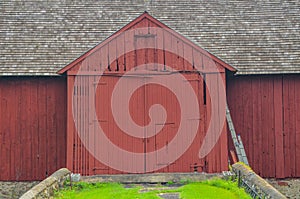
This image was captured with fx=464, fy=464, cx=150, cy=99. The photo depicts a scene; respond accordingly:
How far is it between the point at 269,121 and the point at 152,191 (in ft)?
20.9

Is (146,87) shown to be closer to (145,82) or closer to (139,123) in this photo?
(145,82)

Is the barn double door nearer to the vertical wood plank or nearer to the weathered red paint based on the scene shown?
the weathered red paint

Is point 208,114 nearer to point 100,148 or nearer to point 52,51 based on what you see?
point 100,148

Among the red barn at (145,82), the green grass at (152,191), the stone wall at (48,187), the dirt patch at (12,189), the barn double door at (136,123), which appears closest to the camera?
the stone wall at (48,187)

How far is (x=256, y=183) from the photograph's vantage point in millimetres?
10383

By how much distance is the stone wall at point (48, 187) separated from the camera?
969 cm

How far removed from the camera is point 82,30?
692 inches

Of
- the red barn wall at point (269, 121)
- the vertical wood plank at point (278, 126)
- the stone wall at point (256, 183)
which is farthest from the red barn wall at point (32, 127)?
the vertical wood plank at point (278, 126)

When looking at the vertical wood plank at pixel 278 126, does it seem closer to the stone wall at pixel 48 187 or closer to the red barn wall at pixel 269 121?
the red barn wall at pixel 269 121

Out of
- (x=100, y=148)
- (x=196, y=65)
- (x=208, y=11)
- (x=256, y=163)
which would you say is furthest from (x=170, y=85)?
(x=208, y=11)

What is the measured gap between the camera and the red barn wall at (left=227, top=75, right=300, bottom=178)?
Result: 634 inches

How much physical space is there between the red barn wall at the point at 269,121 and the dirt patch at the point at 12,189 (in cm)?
724

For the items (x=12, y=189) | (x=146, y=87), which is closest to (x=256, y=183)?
(x=146, y=87)

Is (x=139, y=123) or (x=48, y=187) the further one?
(x=139, y=123)
